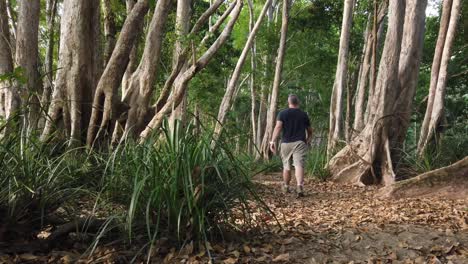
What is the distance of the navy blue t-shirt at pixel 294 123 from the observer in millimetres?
7418

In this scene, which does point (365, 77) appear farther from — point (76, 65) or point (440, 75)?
point (76, 65)

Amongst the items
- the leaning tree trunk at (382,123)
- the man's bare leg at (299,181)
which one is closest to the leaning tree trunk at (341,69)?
the leaning tree trunk at (382,123)

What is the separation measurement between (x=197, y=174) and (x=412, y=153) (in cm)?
670

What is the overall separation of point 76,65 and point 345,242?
4780 millimetres

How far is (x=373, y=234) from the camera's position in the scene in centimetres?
410

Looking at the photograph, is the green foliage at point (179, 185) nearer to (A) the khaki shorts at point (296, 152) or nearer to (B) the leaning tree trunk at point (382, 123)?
(A) the khaki shorts at point (296, 152)

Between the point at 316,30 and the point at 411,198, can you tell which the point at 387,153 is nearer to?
the point at 411,198

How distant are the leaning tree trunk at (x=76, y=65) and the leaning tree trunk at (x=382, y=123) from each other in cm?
536

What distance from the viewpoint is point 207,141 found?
3.53 meters

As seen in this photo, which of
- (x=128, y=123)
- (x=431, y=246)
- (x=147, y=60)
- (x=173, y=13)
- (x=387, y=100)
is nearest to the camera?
(x=431, y=246)

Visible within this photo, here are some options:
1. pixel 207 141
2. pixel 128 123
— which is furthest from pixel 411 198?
pixel 128 123

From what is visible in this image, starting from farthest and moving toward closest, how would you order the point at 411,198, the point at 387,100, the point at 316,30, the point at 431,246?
the point at 316,30, the point at 387,100, the point at 411,198, the point at 431,246

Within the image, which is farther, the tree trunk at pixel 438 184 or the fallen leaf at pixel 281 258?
the tree trunk at pixel 438 184

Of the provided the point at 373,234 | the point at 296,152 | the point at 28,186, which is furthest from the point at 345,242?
the point at 296,152
